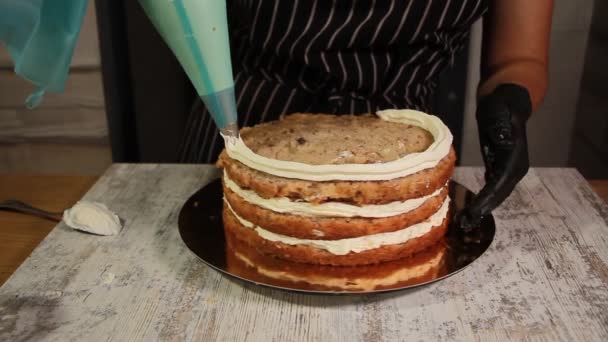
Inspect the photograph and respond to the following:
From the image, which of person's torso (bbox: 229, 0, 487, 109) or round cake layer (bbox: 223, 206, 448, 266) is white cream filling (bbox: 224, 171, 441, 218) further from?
person's torso (bbox: 229, 0, 487, 109)

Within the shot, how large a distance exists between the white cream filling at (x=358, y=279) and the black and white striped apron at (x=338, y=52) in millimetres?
504

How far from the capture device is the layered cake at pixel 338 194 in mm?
854

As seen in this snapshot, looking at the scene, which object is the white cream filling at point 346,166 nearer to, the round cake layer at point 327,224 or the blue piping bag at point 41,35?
the round cake layer at point 327,224

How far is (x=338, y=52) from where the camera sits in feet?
4.15

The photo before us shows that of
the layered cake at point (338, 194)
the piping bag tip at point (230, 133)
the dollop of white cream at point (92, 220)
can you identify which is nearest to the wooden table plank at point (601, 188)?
the layered cake at point (338, 194)

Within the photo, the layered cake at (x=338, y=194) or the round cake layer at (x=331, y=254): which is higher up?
the layered cake at (x=338, y=194)

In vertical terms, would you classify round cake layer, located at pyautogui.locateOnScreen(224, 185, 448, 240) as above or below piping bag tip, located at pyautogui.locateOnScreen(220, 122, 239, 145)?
below

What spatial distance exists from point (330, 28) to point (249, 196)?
0.46 m

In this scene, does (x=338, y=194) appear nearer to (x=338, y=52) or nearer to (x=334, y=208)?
(x=334, y=208)

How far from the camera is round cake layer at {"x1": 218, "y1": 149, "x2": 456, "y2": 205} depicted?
2.78 feet

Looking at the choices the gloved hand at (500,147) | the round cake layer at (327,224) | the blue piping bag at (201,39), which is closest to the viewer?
the blue piping bag at (201,39)

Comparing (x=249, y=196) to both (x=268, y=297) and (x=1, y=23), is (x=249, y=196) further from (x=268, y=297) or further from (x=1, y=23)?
(x=1, y=23)

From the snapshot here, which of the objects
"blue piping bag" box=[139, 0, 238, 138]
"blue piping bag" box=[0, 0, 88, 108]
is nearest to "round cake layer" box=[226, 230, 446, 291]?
"blue piping bag" box=[139, 0, 238, 138]

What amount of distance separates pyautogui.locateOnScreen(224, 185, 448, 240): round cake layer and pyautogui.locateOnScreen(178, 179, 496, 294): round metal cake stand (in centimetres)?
5
